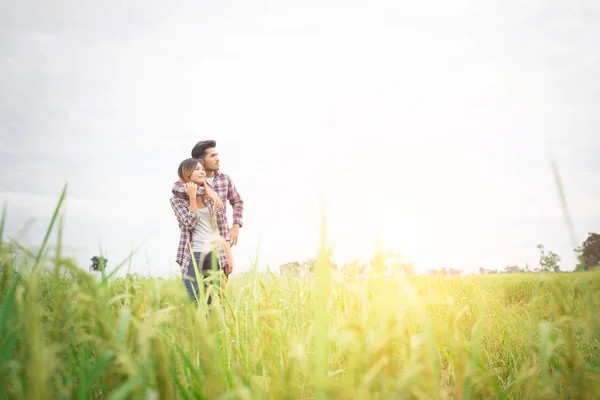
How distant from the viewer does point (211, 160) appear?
6.01 meters

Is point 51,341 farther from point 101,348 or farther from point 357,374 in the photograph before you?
point 357,374

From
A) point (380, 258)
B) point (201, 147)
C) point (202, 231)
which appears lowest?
point (380, 258)

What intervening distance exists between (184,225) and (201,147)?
135 centimetres

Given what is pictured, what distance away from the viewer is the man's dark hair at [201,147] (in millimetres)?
6121

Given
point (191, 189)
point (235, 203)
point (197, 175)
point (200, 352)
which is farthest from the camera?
point (235, 203)

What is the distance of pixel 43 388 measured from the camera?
0.89 metres

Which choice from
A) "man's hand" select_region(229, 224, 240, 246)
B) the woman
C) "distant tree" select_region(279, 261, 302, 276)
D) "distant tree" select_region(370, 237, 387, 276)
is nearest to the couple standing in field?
the woman

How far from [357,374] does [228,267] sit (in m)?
4.54

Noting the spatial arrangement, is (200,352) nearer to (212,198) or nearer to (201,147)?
(212,198)

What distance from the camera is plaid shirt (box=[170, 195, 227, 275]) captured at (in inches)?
208

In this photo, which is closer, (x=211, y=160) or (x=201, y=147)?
(x=211, y=160)

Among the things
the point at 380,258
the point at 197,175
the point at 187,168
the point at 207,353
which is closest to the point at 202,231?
the point at 197,175

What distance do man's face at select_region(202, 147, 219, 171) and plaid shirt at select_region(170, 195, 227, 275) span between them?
0.74m

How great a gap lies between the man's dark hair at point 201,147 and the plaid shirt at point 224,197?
1.30 ft
